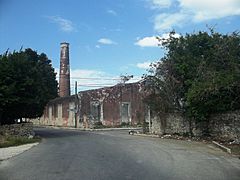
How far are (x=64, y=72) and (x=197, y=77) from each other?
141ft

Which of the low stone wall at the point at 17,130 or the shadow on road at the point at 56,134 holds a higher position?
the low stone wall at the point at 17,130

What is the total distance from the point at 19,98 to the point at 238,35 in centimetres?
1679

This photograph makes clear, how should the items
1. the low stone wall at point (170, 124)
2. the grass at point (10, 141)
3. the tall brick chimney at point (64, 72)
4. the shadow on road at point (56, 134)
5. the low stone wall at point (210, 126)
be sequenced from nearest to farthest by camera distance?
the grass at point (10, 141) < the low stone wall at point (210, 126) < the low stone wall at point (170, 124) < the shadow on road at point (56, 134) < the tall brick chimney at point (64, 72)

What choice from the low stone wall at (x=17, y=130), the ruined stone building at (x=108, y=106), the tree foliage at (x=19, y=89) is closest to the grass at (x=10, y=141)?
the low stone wall at (x=17, y=130)

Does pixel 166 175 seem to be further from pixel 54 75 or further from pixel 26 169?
pixel 54 75

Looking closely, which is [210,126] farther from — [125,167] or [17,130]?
[125,167]

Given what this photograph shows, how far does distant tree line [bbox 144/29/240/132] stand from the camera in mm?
22938

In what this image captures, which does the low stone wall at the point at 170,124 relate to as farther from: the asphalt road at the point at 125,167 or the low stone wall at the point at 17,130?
the asphalt road at the point at 125,167

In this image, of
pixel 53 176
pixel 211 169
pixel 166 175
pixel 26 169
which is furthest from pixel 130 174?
pixel 26 169

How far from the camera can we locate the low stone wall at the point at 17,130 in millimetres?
26272

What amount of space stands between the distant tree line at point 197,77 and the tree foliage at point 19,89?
29.5 feet

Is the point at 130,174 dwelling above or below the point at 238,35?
below

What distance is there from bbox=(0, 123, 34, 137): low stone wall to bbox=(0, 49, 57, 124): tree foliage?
1569mm

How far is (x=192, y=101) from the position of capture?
24125 mm
